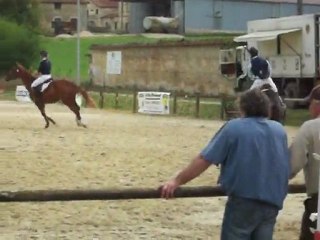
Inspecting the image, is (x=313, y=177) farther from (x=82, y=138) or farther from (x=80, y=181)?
(x=82, y=138)

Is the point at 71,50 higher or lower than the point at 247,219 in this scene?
higher

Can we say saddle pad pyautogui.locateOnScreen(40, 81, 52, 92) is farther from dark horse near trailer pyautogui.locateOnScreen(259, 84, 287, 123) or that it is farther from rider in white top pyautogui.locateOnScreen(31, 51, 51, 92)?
dark horse near trailer pyautogui.locateOnScreen(259, 84, 287, 123)

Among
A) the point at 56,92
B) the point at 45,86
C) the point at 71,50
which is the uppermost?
the point at 71,50

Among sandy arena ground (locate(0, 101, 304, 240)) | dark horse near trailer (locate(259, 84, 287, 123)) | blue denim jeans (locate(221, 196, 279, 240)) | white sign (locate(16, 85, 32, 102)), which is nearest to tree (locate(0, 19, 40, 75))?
white sign (locate(16, 85, 32, 102))

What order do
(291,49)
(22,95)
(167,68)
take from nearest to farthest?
1. (291,49)
2. (22,95)
3. (167,68)

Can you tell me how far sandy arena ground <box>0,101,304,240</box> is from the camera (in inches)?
452

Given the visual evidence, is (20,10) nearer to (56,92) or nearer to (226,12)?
(226,12)

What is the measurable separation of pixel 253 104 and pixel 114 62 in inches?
2069

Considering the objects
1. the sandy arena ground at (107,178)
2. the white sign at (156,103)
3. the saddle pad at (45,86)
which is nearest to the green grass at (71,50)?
the white sign at (156,103)

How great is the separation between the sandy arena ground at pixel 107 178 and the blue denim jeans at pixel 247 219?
406 cm

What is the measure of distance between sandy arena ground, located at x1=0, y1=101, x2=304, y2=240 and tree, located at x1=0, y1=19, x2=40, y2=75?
38309 mm

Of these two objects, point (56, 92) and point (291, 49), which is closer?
point (56, 92)

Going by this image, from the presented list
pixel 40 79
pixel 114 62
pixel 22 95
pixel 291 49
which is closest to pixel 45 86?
pixel 40 79

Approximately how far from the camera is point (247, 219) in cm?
680
